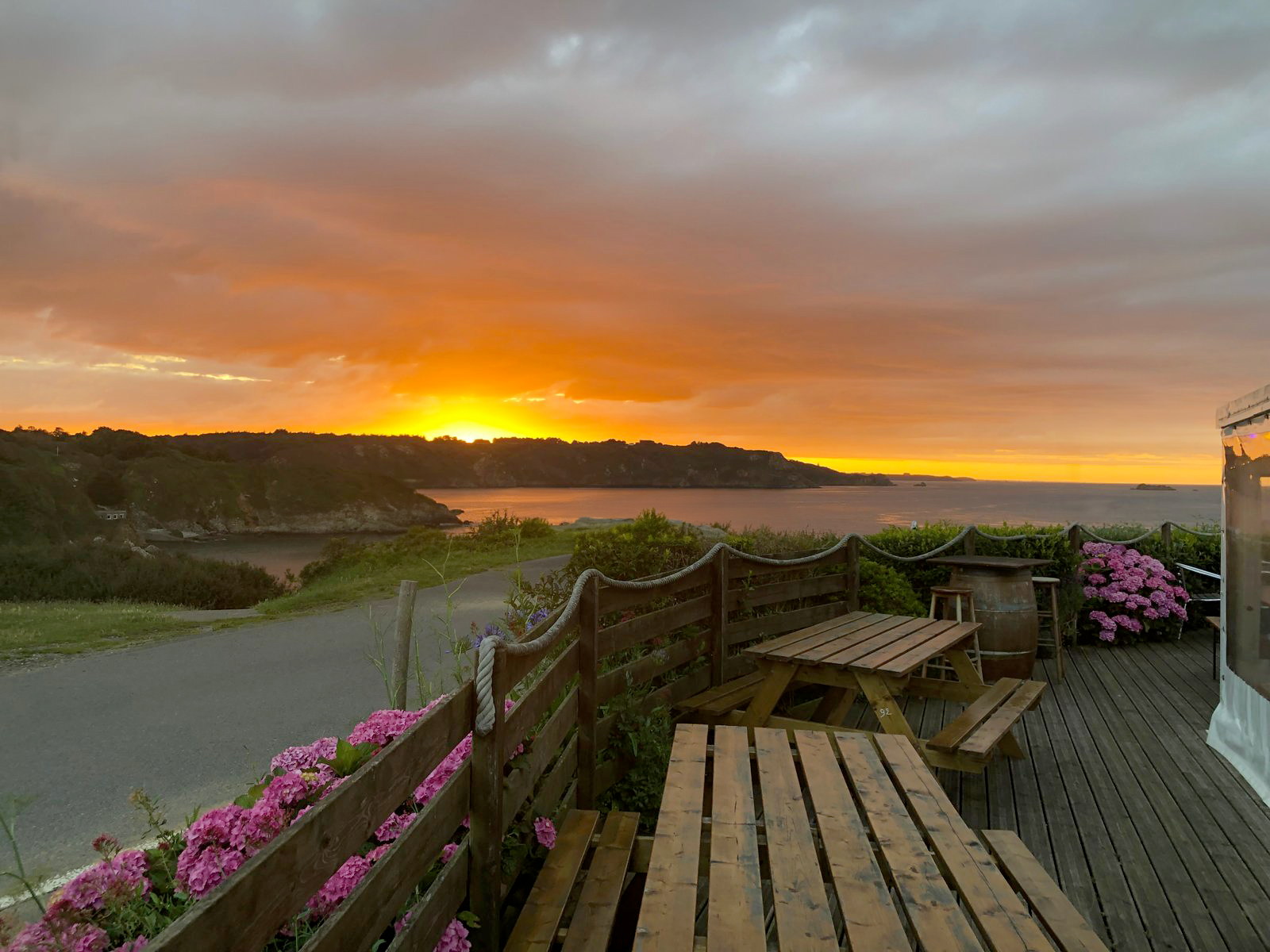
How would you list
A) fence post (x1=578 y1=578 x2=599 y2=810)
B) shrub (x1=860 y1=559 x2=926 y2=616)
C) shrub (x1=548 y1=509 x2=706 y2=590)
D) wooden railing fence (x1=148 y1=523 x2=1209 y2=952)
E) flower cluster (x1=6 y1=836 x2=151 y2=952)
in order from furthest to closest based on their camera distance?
shrub (x1=860 y1=559 x2=926 y2=616) < shrub (x1=548 y1=509 x2=706 y2=590) < fence post (x1=578 y1=578 x2=599 y2=810) < flower cluster (x1=6 y1=836 x2=151 y2=952) < wooden railing fence (x1=148 y1=523 x2=1209 y2=952)

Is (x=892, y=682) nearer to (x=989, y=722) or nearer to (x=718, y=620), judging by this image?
(x=989, y=722)

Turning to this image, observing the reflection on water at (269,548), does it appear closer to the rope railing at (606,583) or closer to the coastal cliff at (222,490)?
the coastal cliff at (222,490)

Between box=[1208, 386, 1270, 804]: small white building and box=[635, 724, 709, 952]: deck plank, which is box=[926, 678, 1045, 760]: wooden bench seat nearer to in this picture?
box=[1208, 386, 1270, 804]: small white building

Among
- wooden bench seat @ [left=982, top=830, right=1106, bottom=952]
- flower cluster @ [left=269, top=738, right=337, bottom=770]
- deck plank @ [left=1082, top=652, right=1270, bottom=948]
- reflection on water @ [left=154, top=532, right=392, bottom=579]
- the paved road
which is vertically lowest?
reflection on water @ [left=154, top=532, right=392, bottom=579]

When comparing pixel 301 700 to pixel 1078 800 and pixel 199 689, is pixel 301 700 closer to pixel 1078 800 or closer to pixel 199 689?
pixel 199 689

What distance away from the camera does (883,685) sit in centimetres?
495

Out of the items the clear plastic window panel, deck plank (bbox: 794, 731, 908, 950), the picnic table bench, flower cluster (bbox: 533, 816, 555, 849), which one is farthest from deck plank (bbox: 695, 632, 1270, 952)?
flower cluster (bbox: 533, 816, 555, 849)

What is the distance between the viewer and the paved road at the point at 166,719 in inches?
214

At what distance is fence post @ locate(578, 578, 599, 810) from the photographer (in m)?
4.15

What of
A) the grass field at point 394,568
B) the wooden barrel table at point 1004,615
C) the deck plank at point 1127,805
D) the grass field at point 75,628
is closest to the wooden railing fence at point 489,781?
the deck plank at point 1127,805

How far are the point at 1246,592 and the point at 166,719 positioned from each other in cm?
897

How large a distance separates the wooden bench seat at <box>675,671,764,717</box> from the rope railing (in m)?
0.84

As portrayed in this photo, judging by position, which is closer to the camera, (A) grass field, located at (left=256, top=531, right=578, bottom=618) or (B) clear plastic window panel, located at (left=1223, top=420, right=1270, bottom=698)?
(B) clear plastic window panel, located at (left=1223, top=420, right=1270, bottom=698)

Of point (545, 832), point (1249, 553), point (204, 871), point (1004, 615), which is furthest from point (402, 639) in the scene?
point (1249, 553)
